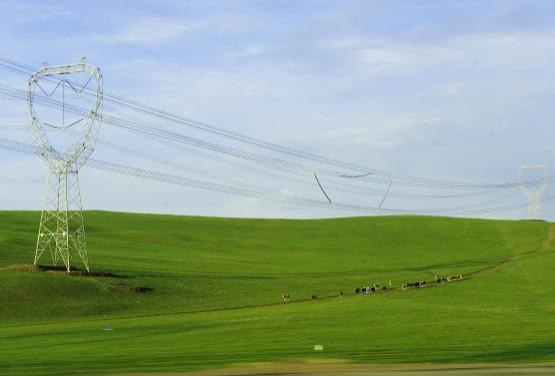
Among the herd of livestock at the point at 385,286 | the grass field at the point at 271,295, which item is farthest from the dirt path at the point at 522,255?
the herd of livestock at the point at 385,286

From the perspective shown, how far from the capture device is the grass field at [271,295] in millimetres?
47250

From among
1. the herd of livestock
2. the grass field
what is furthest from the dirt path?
the herd of livestock

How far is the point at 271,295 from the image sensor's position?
97375 millimetres

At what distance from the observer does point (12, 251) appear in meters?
119

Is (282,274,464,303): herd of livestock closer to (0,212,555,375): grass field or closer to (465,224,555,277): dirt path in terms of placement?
(0,212,555,375): grass field

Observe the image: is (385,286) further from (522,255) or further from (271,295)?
(522,255)

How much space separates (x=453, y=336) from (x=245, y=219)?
136344mm

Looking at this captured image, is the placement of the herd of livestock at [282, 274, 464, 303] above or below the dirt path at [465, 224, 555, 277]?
below

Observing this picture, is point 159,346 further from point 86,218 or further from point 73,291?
point 86,218

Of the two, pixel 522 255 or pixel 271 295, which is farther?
pixel 522 255

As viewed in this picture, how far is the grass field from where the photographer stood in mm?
47250

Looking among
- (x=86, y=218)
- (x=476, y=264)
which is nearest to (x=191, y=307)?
(x=476, y=264)

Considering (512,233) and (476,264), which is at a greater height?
(512,233)

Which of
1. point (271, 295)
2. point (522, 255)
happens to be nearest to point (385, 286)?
point (271, 295)
